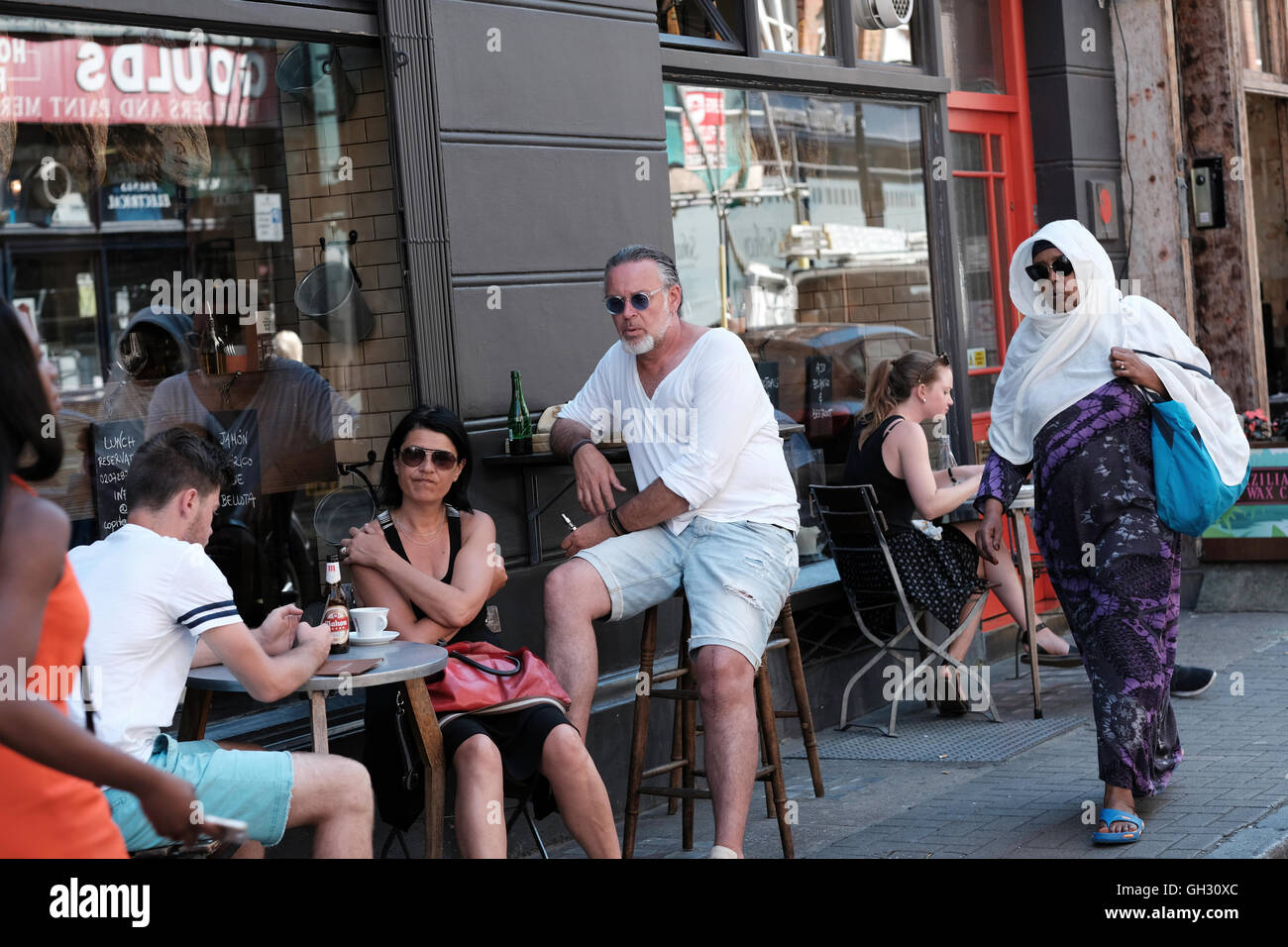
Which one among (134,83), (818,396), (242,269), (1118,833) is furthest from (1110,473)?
(134,83)

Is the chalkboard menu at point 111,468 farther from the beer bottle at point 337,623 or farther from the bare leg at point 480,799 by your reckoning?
the bare leg at point 480,799

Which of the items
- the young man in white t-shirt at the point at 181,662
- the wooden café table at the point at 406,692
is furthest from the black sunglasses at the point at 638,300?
the young man in white t-shirt at the point at 181,662

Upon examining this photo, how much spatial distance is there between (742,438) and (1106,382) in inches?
50.1

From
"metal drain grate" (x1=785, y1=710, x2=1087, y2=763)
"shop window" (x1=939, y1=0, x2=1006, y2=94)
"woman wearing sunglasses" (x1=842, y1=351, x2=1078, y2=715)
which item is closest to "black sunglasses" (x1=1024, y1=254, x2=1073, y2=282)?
"woman wearing sunglasses" (x1=842, y1=351, x2=1078, y2=715)

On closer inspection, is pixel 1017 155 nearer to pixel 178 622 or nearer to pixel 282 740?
pixel 282 740

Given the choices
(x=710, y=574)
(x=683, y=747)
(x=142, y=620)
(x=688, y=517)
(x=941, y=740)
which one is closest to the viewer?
(x=142, y=620)

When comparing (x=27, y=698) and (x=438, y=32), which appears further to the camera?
(x=438, y=32)

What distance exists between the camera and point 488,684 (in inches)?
172

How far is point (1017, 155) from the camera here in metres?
9.19

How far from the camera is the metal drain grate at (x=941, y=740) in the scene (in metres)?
6.32

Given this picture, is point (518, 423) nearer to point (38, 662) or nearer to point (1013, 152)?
point (38, 662)

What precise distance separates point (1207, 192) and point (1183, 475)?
506 cm
